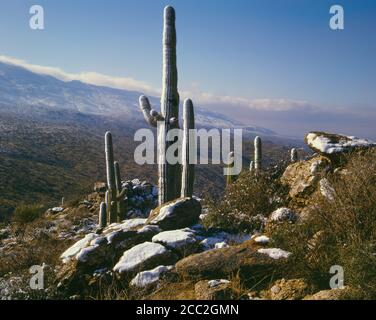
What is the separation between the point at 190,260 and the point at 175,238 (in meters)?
0.82

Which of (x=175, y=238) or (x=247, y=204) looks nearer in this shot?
(x=175, y=238)

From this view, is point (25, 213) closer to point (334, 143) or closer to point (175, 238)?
point (175, 238)

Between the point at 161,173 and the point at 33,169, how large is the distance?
44415 millimetres

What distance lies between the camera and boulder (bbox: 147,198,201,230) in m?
7.21

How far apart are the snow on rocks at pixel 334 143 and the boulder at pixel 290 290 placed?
351 centimetres

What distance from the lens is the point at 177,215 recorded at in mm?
7301

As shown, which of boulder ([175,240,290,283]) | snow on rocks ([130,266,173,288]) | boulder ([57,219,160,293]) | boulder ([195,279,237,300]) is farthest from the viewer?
boulder ([57,219,160,293])

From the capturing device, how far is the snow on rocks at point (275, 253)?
5.30 metres

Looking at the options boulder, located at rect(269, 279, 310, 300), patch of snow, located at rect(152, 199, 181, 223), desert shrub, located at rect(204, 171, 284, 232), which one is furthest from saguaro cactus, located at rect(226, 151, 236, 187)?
boulder, located at rect(269, 279, 310, 300)

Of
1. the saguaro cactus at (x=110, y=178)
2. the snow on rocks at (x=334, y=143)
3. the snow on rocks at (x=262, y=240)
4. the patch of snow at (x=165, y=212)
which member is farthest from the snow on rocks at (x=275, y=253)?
the saguaro cactus at (x=110, y=178)

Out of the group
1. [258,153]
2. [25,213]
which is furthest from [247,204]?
[25,213]

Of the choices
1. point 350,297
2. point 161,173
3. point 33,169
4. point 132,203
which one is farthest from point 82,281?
point 33,169

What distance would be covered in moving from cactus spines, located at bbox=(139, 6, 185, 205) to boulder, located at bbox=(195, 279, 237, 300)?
5063mm

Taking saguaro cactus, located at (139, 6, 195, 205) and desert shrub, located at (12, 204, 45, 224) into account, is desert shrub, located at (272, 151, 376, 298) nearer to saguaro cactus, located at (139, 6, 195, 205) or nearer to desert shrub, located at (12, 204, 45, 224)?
saguaro cactus, located at (139, 6, 195, 205)
